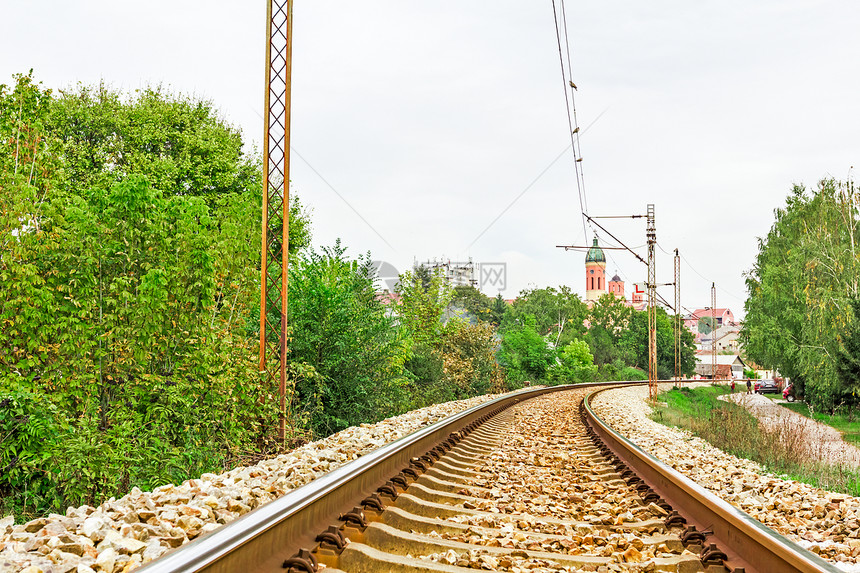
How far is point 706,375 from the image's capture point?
101 metres

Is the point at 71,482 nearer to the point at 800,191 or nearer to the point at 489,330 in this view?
the point at 489,330

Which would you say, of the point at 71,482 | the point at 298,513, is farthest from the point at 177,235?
the point at 298,513

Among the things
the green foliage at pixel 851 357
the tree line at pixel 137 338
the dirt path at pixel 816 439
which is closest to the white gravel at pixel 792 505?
the dirt path at pixel 816 439

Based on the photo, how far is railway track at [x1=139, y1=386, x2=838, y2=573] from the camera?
119 inches

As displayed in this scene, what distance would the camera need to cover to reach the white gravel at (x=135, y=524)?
2.79 meters

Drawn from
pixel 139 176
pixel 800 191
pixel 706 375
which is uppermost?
pixel 800 191

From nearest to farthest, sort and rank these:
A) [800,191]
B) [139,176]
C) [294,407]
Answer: [139,176]
[294,407]
[800,191]

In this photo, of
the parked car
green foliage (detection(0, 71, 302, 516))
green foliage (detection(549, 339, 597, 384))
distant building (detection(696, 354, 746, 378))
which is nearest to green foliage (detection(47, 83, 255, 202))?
green foliage (detection(0, 71, 302, 516))

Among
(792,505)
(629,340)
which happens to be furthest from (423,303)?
(629,340)

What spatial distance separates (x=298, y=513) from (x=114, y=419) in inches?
227

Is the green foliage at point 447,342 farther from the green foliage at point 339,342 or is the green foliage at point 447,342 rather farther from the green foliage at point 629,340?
the green foliage at point 629,340

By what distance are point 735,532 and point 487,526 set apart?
4.60 ft

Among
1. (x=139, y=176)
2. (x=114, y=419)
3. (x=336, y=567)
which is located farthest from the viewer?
(x=139, y=176)

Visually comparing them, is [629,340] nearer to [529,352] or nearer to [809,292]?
[529,352]
